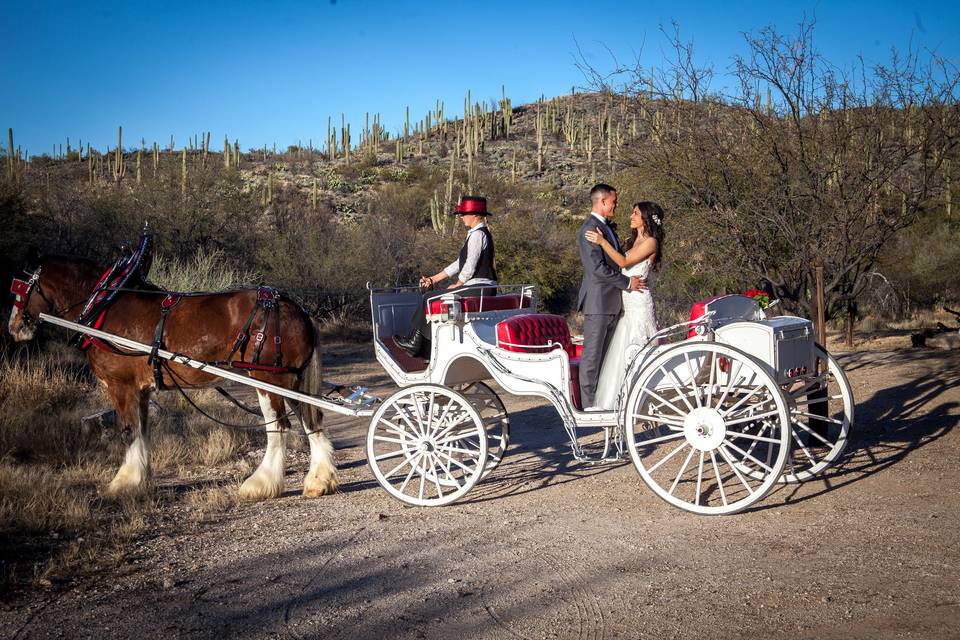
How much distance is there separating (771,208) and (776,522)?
17.7 ft

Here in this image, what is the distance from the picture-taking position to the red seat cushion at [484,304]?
6.39 m

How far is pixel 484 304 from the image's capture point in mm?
6727

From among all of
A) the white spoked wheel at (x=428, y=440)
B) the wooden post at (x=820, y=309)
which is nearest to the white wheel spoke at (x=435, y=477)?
the white spoked wheel at (x=428, y=440)

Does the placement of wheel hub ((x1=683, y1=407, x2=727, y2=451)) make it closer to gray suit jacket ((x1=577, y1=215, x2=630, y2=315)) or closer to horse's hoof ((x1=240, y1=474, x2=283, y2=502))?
gray suit jacket ((x1=577, y1=215, x2=630, y2=315))

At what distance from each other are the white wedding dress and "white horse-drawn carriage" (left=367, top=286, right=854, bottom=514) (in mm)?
120

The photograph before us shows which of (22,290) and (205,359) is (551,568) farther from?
(22,290)

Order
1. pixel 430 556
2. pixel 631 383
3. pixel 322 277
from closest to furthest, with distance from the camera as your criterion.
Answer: pixel 430 556 → pixel 631 383 → pixel 322 277

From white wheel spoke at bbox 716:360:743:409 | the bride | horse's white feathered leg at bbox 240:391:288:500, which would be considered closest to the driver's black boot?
horse's white feathered leg at bbox 240:391:288:500

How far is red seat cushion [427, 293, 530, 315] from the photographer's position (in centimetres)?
639

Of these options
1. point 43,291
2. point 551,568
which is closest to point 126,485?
point 43,291

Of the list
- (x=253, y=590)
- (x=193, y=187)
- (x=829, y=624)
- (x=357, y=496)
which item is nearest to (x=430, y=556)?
(x=253, y=590)

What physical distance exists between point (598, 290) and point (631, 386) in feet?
2.50

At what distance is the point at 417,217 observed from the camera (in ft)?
114

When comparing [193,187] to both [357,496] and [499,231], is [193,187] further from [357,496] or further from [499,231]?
[357,496]
